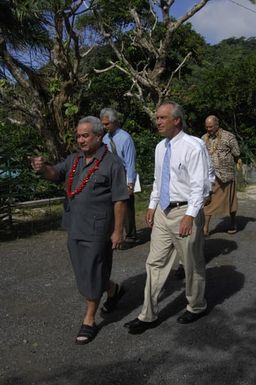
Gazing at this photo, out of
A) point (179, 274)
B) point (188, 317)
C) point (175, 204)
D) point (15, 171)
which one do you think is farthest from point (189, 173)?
point (15, 171)

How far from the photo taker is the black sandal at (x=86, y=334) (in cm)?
394

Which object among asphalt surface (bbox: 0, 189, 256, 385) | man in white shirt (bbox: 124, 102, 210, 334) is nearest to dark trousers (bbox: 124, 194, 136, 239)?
asphalt surface (bbox: 0, 189, 256, 385)

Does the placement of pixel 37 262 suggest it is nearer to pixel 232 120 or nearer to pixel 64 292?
pixel 64 292

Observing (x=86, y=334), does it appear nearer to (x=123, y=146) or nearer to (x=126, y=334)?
(x=126, y=334)

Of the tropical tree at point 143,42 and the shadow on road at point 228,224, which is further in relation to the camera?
the tropical tree at point 143,42

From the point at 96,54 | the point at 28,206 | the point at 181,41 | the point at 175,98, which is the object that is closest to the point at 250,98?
the point at 175,98

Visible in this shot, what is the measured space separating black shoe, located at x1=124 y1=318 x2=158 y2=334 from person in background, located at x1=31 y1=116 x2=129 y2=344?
31cm

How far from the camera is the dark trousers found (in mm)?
6718

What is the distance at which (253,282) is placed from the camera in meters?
5.34

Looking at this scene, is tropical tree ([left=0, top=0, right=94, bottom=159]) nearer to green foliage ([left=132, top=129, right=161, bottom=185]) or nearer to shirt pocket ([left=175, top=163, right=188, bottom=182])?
green foliage ([left=132, top=129, right=161, bottom=185])

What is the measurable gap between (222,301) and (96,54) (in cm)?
1661

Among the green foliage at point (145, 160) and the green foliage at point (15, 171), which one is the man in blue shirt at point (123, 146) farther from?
the green foliage at point (145, 160)

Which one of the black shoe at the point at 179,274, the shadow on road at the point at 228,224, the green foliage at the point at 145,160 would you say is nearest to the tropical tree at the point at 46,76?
the green foliage at the point at 145,160

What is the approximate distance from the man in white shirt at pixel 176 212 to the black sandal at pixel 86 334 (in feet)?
0.97
